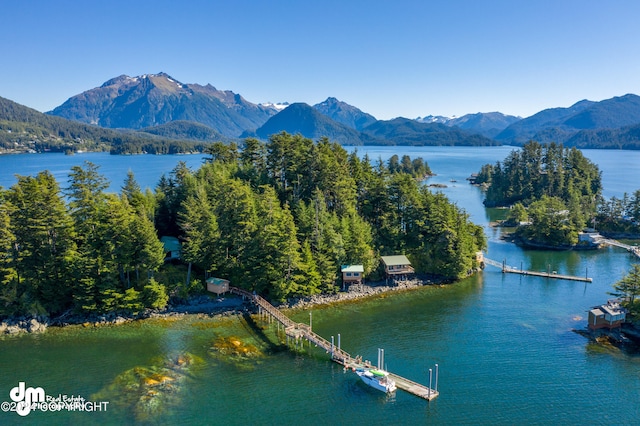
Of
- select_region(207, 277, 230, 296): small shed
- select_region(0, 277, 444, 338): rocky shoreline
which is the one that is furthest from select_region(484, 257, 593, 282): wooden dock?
select_region(207, 277, 230, 296): small shed

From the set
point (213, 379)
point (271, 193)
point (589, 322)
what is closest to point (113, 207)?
point (271, 193)

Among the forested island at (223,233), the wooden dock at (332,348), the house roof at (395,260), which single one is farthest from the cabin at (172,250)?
the house roof at (395,260)

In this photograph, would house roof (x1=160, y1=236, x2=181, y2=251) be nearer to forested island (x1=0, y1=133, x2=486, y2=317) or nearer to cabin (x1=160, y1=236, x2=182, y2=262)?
cabin (x1=160, y1=236, x2=182, y2=262)

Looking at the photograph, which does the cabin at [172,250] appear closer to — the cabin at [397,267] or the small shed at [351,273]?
the small shed at [351,273]

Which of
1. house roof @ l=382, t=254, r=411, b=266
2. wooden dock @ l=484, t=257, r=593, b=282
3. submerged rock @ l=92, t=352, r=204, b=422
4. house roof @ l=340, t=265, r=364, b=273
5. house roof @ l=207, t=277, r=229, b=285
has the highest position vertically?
house roof @ l=382, t=254, r=411, b=266

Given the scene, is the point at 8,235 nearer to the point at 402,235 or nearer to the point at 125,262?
the point at 125,262
